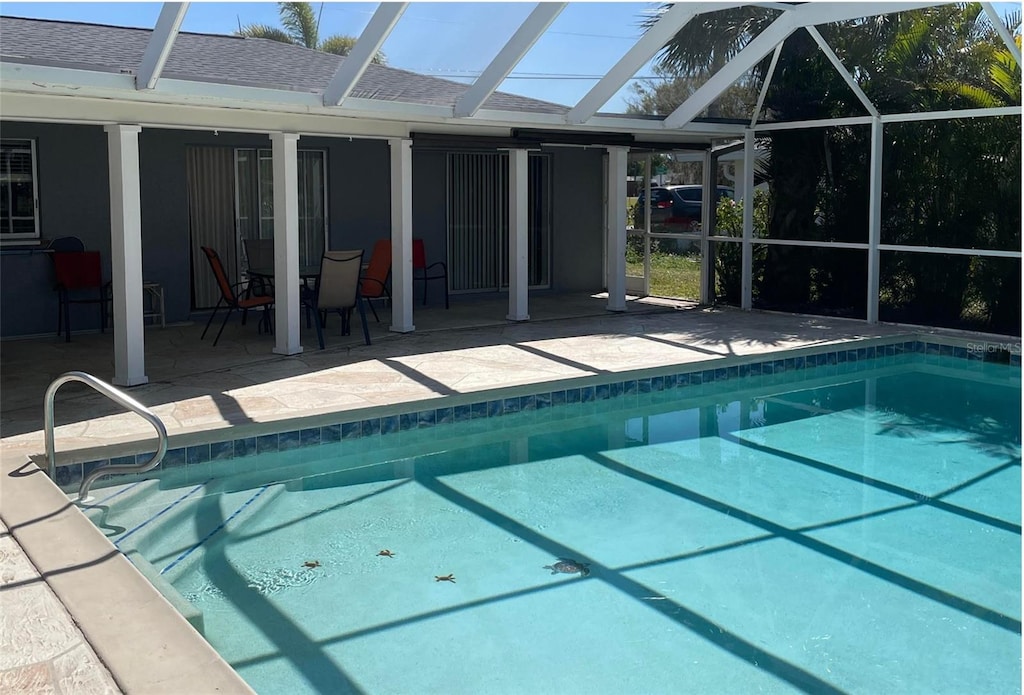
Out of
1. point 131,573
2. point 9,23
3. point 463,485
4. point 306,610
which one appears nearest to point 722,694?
point 306,610

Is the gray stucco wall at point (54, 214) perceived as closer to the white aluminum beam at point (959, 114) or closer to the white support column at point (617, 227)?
the white support column at point (617, 227)

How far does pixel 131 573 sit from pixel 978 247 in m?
10.3

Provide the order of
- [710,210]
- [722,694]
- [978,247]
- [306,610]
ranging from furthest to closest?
[710,210] → [978,247] → [306,610] → [722,694]

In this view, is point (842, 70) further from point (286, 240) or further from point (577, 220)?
point (286, 240)

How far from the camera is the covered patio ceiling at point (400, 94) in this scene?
7539 mm

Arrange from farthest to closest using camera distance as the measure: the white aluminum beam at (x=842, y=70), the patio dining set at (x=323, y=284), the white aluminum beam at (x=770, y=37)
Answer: the white aluminum beam at (x=842, y=70), the patio dining set at (x=323, y=284), the white aluminum beam at (x=770, y=37)

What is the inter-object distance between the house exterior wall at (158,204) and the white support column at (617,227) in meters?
2.60

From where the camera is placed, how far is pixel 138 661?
3525 millimetres

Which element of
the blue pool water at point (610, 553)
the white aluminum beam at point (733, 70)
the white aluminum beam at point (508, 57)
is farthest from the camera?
the white aluminum beam at point (733, 70)

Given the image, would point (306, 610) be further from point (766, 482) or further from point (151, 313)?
point (151, 313)

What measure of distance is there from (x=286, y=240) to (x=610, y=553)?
531 centimetres

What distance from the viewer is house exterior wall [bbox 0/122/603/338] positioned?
428 inches

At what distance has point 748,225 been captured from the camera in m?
13.7

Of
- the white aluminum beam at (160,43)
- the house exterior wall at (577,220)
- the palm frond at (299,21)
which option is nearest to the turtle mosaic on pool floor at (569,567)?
the white aluminum beam at (160,43)
